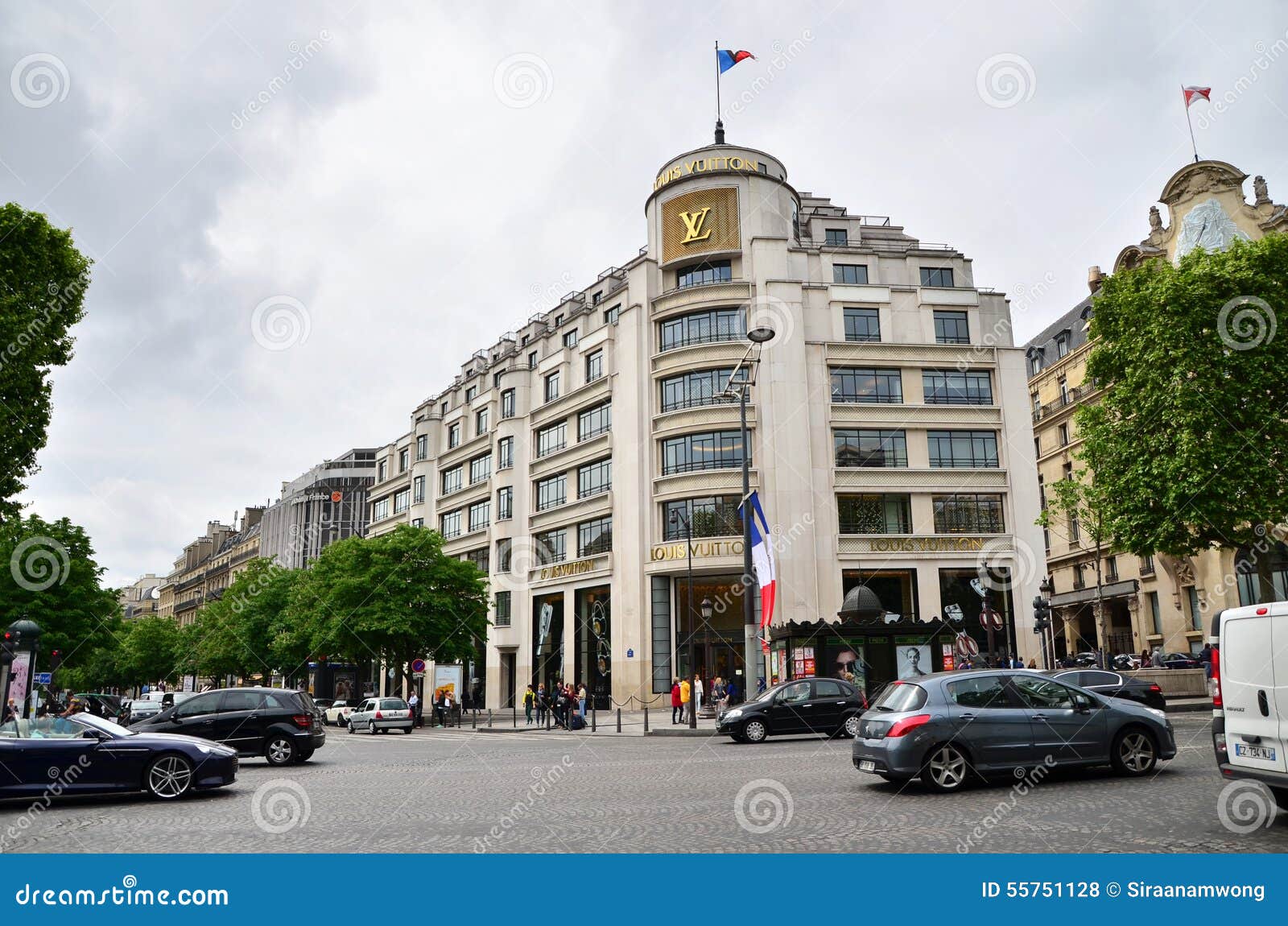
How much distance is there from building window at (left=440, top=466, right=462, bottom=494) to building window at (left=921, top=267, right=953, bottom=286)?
1319 inches

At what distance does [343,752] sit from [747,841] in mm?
17985

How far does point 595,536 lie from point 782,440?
462 inches

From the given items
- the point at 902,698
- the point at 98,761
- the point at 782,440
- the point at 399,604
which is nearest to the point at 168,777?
the point at 98,761

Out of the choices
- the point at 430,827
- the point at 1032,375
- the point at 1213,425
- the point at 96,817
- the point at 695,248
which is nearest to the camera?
the point at 430,827

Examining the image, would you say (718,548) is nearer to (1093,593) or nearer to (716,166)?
(716,166)

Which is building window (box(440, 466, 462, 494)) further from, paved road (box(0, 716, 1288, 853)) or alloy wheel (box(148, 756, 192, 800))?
alloy wheel (box(148, 756, 192, 800))

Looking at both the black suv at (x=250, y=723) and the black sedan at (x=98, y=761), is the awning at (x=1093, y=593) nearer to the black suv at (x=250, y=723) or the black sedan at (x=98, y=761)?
the black suv at (x=250, y=723)

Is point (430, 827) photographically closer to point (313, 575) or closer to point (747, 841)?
point (747, 841)

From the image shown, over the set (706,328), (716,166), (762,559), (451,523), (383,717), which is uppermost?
(716,166)

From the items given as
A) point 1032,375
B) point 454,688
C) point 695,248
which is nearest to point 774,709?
point 454,688

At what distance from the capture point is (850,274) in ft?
158

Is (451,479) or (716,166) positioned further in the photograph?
(451,479)

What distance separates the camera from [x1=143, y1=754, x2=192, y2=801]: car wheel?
40.7 ft

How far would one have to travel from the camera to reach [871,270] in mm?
48094
